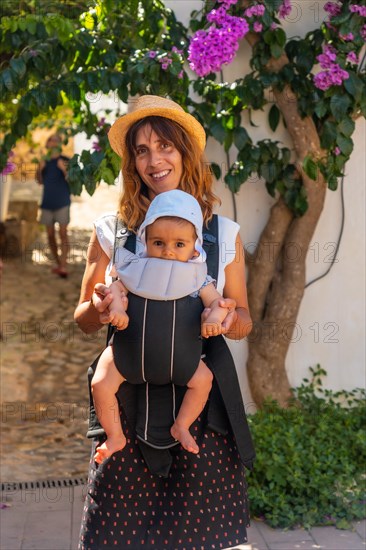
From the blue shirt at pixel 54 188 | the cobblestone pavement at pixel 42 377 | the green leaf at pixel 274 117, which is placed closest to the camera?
the green leaf at pixel 274 117

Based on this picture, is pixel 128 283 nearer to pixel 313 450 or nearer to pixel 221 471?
pixel 221 471

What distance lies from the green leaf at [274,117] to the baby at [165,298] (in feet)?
6.47

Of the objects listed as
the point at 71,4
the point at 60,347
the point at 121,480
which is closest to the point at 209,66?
the point at 71,4

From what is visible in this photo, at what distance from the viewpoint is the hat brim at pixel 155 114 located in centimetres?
284

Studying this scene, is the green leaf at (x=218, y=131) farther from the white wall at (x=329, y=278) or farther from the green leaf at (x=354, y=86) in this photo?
the green leaf at (x=354, y=86)

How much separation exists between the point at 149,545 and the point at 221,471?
0.31m

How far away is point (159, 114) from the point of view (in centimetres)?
286

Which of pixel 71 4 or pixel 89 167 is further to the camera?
pixel 71 4

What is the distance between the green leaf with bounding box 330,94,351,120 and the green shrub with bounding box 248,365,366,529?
1.35 meters

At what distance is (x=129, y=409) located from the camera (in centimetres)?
273

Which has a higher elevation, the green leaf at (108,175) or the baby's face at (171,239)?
the green leaf at (108,175)

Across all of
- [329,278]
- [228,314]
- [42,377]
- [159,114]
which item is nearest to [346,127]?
[329,278]

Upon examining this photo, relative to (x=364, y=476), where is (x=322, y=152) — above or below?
above

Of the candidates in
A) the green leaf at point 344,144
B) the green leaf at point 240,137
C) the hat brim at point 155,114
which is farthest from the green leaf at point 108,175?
the hat brim at point 155,114
